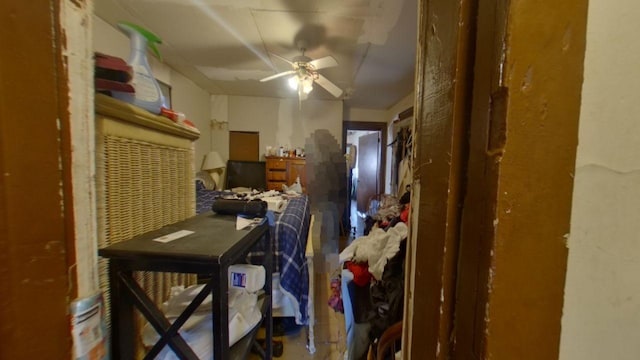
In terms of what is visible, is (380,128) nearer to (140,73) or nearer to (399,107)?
(399,107)

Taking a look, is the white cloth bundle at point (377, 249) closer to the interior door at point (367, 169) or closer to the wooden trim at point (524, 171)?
the wooden trim at point (524, 171)

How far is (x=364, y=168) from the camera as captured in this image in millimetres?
5164

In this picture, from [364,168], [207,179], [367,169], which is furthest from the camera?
[364,168]

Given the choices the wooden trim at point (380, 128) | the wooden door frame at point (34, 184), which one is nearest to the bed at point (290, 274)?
the wooden door frame at point (34, 184)

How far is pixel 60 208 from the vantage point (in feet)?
0.93

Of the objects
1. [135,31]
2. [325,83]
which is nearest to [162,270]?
[135,31]

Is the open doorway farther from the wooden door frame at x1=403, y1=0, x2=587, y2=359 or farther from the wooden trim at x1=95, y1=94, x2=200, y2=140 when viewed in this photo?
the wooden door frame at x1=403, y1=0, x2=587, y2=359

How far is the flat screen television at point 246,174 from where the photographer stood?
156 inches

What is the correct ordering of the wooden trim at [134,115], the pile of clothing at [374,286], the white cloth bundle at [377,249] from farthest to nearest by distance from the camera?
the white cloth bundle at [377,249], the pile of clothing at [374,286], the wooden trim at [134,115]

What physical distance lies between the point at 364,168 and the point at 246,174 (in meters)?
2.34

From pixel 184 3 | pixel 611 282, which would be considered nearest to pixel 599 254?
pixel 611 282

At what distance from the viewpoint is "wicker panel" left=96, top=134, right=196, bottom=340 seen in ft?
1.92

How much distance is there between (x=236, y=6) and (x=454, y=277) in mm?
2154

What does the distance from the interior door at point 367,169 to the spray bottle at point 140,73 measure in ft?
13.5
